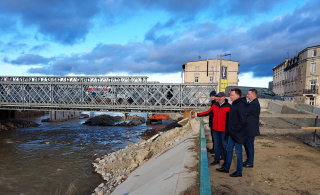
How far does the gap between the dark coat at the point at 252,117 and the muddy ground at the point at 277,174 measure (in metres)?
1.02

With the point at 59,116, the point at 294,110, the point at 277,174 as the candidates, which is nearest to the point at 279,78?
the point at 294,110

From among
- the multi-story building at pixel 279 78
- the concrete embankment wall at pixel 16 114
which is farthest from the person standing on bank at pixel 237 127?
the multi-story building at pixel 279 78

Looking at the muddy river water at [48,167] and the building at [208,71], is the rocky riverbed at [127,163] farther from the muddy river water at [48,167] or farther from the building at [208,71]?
the building at [208,71]

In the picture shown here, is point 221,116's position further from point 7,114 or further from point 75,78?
point 7,114

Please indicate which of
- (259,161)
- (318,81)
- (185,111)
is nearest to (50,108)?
(185,111)

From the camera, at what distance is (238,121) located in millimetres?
4496

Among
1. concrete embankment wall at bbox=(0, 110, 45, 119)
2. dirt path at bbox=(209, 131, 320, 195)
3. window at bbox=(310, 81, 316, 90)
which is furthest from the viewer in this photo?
window at bbox=(310, 81, 316, 90)

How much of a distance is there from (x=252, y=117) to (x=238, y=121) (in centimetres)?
66

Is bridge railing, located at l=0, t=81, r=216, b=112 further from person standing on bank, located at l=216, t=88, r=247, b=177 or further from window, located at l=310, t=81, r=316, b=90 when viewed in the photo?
window, located at l=310, t=81, r=316, b=90

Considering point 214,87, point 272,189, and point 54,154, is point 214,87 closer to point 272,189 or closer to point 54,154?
point 54,154

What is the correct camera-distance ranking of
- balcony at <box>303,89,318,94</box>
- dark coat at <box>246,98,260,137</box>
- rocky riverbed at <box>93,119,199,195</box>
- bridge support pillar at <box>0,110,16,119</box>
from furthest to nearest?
1. balcony at <box>303,89,318,94</box>
2. bridge support pillar at <box>0,110,16,119</box>
3. rocky riverbed at <box>93,119,199,195</box>
4. dark coat at <box>246,98,260,137</box>

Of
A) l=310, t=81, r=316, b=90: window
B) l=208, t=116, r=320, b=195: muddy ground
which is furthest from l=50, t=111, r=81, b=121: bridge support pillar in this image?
l=310, t=81, r=316, b=90: window

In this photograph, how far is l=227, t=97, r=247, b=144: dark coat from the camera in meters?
4.43

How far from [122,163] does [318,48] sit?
44721 millimetres
